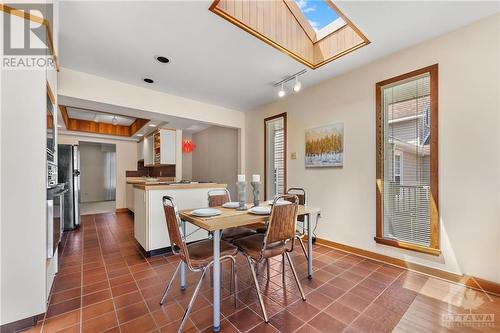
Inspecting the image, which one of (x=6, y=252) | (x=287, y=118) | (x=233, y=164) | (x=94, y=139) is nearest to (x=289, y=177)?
(x=287, y=118)

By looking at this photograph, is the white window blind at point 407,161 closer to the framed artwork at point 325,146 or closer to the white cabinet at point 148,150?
the framed artwork at point 325,146

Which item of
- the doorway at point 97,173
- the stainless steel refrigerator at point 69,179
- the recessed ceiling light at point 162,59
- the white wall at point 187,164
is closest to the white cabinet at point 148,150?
the white wall at point 187,164

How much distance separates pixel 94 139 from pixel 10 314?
5.51 metres

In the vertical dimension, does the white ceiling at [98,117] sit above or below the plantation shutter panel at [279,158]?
above

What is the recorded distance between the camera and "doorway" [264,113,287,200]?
416 centimetres

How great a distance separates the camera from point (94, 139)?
594cm

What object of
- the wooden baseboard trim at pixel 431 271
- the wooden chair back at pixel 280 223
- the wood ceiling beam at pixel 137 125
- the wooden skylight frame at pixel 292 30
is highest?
the wooden skylight frame at pixel 292 30

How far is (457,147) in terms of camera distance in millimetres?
2148

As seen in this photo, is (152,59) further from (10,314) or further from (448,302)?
(448,302)

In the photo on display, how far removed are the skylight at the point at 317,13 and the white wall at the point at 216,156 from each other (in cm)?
298

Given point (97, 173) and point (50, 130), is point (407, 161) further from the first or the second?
point (97, 173)

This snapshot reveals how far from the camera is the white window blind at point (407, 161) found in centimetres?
241

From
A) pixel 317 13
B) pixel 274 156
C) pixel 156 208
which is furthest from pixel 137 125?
pixel 317 13

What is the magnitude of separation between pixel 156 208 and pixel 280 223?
6.31 ft
